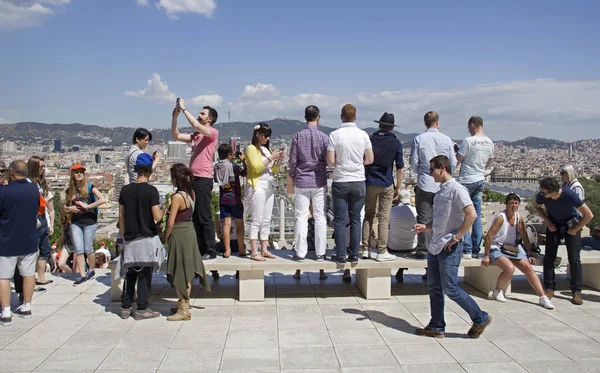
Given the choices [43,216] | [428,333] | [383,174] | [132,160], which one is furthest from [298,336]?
[43,216]

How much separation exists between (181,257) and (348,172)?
2322mm

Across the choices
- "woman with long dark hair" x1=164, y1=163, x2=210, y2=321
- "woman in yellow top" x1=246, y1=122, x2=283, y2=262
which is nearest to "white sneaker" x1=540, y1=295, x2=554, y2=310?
"woman in yellow top" x1=246, y1=122, x2=283, y2=262

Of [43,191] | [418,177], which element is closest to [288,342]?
[418,177]

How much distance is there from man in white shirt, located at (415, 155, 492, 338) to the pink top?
296 cm

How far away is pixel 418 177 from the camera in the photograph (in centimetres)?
674

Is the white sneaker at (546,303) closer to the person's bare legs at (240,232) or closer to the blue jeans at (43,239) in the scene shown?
the person's bare legs at (240,232)

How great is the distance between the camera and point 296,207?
663 centimetres

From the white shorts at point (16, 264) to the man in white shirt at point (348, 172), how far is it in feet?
12.3

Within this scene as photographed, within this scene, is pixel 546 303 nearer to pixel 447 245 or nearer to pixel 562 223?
pixel 562 223

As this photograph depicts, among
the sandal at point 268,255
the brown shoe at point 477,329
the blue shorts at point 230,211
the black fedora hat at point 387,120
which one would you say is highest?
the black fedora hat at point 387,120

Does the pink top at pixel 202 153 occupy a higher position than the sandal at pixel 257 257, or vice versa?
the pink top at pixel 202 153

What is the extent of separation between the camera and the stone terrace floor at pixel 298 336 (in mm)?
4523

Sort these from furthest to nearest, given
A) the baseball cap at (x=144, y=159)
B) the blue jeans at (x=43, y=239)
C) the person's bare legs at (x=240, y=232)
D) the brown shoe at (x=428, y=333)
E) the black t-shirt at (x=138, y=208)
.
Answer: the blue jeans at (x=43, y=239)
the person's bare legs at (x=240, y=232)
the baseball cap at (x=144, y=159)
the black t-shirt at (x=138, y=208)
the brown shoe at (x=428, y=333)

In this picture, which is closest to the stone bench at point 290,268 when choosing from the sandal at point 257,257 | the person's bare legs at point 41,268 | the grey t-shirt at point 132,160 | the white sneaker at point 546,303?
the sandal at point 257,257
